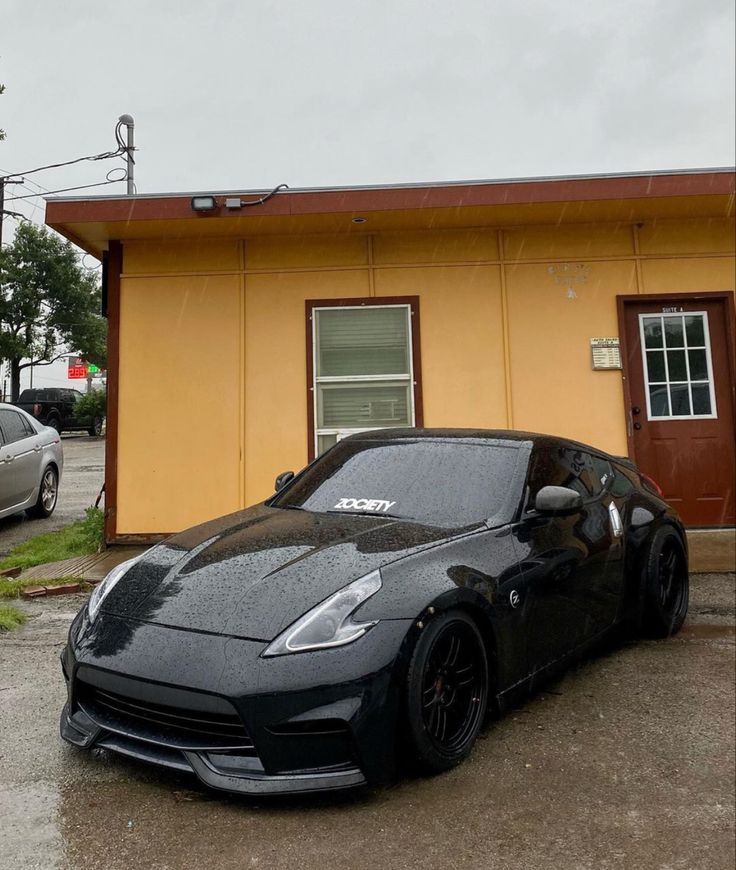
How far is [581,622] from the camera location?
3580 millimetres

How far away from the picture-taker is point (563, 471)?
3934 mm

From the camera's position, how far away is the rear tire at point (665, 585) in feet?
13.9

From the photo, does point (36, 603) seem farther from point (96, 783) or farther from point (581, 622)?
point (581, 622)

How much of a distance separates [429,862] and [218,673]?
0.88m

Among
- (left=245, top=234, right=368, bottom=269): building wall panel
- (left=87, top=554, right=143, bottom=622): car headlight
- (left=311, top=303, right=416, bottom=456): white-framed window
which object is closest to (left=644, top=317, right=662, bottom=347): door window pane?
(left=311, top=303, right=416, bottom=456): white-framed window

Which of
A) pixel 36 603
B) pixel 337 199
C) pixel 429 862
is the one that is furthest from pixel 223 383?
pixel 429 862

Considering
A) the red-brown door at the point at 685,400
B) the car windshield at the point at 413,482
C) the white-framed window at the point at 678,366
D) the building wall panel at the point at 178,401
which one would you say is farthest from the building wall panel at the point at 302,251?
the car windshield at the point at 413,482

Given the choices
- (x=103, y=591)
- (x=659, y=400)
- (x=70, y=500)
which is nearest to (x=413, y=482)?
(x=103, y=591)

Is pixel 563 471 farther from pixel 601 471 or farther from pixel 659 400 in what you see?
pixel 659 400

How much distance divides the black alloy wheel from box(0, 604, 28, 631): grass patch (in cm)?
320

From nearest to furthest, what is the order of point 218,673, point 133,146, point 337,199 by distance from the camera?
point 218,673 < point 337,199 < point 133,146

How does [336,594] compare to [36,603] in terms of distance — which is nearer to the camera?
[336,594]

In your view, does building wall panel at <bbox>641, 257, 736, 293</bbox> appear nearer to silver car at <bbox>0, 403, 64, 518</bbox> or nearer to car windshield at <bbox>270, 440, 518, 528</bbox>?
car windshield at <bbox>270, 440, 518, 528</bbox>

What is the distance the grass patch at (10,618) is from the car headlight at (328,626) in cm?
297
